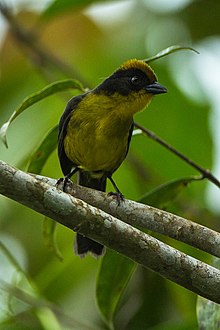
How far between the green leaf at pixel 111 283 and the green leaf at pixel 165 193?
0.30 metres

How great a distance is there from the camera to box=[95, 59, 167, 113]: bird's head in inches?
163

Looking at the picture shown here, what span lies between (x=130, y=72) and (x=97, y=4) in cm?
74

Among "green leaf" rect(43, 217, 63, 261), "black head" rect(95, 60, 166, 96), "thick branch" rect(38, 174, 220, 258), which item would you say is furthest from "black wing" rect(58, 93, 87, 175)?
"thick branch" rect(38, 174, 220, 258)

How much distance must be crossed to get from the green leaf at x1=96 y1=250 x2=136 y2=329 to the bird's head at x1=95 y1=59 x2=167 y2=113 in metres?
0.90

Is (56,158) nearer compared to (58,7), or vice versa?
(58,7)

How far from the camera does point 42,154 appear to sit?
12.0ft

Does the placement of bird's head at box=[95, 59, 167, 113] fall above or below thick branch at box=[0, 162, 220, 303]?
above

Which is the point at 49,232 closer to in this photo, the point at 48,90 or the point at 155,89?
the point at 48,90

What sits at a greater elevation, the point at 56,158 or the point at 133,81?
the point at 133,81

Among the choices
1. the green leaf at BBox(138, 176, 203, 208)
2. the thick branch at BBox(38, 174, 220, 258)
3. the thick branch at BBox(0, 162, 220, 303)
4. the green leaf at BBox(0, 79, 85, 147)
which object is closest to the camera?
the thick branch at BBox(0, 162, 220, 303)

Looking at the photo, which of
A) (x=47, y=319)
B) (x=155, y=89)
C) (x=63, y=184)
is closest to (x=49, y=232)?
(x=63, y=184)

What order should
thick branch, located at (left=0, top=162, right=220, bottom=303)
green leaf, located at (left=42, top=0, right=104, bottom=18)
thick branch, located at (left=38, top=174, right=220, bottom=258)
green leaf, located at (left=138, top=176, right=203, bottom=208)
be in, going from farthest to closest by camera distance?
green leaf, located at (left=42, top=0, right=104, bottom=18), green leaf, located at (left=138, top=176, right=203, bottom=208), thick branch, located at (left=38, top=174, right=220, bottom=258), thick branch, located at (left=0, top=162, right=220, bottom=303)

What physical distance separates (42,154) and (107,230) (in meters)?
0.91

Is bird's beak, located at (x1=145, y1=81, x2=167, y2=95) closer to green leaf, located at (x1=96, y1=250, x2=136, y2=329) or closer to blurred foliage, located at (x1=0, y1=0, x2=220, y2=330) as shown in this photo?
blurred foliage, located at (x1=0, y1=0, x2=220, y2=330)
